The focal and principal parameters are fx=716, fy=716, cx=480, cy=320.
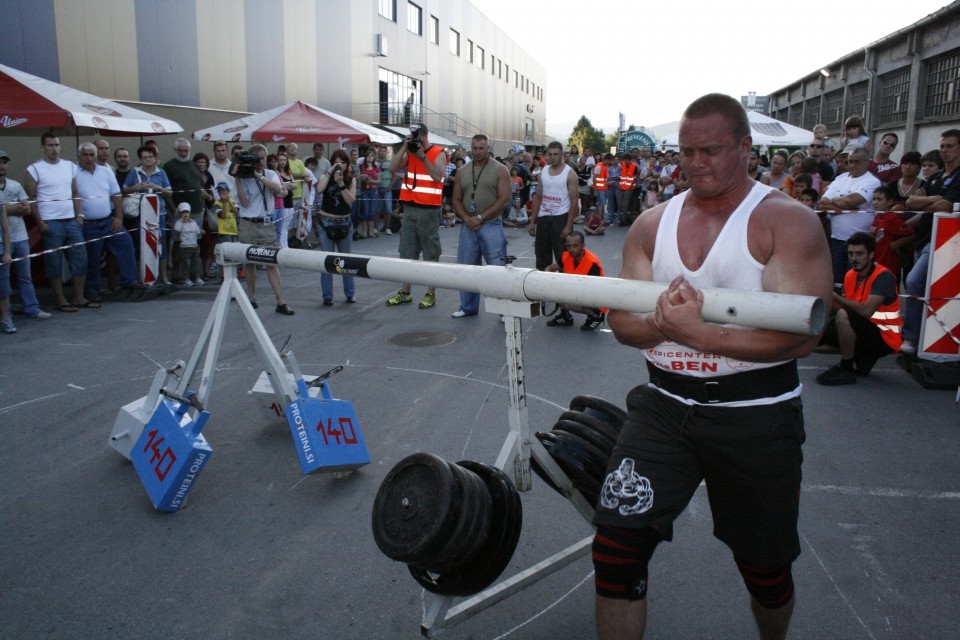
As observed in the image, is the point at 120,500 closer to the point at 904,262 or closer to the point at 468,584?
the point at 468,584

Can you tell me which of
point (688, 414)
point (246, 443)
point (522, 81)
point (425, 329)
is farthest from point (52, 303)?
point (522, 81)

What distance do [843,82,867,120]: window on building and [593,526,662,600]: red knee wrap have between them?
26.9m

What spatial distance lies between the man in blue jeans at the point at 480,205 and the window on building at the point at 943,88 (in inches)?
547

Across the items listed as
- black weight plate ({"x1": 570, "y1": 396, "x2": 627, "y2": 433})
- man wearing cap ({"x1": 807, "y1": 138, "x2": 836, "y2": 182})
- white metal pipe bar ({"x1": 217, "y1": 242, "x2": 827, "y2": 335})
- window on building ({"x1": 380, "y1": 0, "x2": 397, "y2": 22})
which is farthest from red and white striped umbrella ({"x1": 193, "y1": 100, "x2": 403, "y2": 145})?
window on building ({"x1": 380, "y1": 0, "x2": 397, "y2": 22})

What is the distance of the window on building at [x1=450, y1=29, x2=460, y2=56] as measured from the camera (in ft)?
153

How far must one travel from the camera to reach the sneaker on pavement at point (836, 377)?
620 cm

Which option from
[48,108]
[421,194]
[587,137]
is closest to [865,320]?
[421,194]

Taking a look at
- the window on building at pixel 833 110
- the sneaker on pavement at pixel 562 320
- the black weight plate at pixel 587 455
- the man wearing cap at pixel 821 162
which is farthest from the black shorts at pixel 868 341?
the window on building at pixel 833 110

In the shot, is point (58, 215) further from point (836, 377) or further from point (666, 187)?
point (666, 187)

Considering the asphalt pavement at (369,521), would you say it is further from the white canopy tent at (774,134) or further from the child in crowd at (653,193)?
the child in crowd at (653,193)

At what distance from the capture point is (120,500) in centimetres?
405

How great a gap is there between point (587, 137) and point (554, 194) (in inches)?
2976

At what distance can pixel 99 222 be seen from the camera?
9.66 meters

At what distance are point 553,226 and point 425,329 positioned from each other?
227cm
